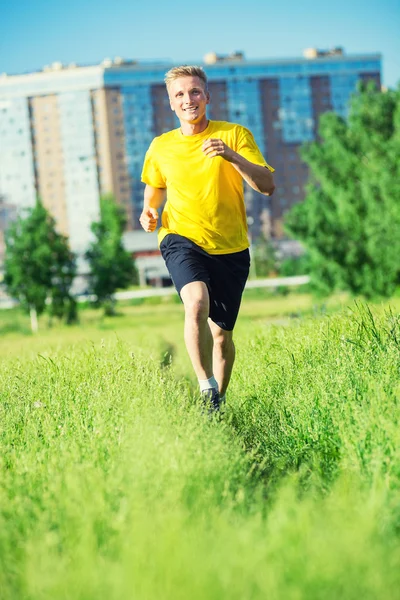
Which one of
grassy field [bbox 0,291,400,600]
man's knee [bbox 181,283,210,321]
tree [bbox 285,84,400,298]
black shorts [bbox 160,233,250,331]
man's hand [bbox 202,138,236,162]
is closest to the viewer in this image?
grassy field [bbox 0,291,400,600]

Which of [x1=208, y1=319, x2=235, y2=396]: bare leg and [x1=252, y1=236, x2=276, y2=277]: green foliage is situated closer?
[x1=208, y1=319, x2=235, y2=396]: bare leg

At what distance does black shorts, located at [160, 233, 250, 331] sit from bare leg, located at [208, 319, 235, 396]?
46 millimetres

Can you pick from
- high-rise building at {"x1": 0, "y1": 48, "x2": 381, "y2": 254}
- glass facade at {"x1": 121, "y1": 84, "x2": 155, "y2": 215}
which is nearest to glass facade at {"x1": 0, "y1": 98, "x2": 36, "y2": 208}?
high-rise building at {"x1": 0, "y1": 48, "x2": 381, "y2": 254}

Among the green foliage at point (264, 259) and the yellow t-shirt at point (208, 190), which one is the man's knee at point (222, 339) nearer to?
the yellow t-shirt at point (208, 190)

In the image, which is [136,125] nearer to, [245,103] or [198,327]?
[245,103]

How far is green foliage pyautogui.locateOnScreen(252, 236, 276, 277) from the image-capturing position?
3548 inches

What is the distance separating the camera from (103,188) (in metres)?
111

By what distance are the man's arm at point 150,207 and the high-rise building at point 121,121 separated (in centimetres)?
10157

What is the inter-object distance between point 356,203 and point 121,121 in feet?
248

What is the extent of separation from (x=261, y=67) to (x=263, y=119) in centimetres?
618

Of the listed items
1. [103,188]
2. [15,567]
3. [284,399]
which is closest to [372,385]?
[284,399]

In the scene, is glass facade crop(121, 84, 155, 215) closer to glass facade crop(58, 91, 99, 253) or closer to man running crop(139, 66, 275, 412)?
glass facade crop(58, 91, 99, 253)

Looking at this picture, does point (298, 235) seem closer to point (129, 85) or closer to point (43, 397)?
point (43, 397)

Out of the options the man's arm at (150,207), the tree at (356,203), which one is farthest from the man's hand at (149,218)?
the tree at (356,203)
